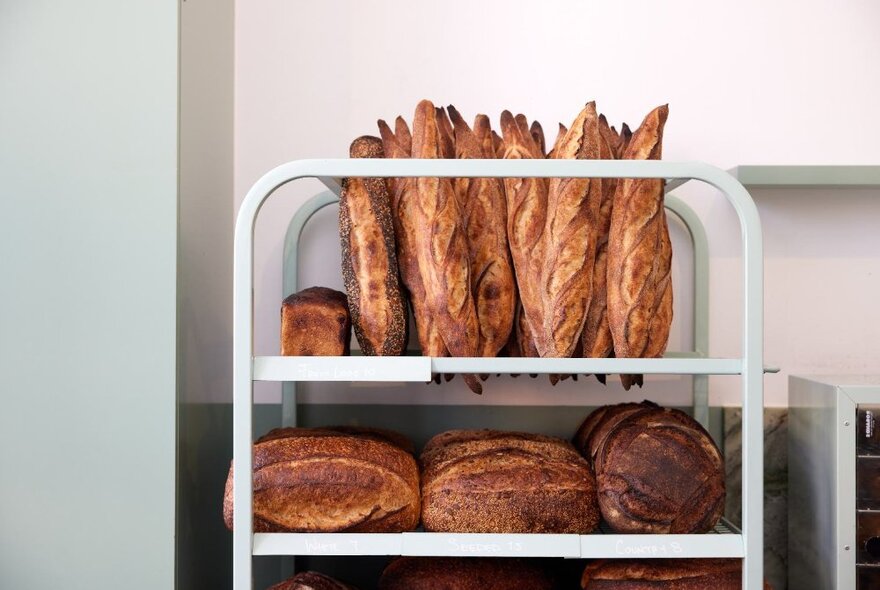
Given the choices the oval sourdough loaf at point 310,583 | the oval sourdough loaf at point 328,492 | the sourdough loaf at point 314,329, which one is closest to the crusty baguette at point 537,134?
the sourdough loaf at point 314,329

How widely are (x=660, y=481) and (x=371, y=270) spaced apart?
587 millimetres

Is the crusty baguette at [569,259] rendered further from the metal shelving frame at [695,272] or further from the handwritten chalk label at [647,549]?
the metal shelving frame at [695,272]

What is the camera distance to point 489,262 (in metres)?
1.48

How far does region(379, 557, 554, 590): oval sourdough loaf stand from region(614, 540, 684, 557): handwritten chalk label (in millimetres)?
279

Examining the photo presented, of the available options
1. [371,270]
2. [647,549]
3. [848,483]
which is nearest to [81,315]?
[371,270]

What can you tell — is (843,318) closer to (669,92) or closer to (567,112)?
(669,92)

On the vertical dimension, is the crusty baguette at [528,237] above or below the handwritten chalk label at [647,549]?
above

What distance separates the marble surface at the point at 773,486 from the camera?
187cm

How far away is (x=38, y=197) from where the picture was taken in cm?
146

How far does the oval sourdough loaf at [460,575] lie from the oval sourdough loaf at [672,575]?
0.14 m

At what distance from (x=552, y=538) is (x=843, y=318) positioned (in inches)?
40.2

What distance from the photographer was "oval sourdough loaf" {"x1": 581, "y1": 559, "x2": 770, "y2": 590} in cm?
139

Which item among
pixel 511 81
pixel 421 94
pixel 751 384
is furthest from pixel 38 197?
pixel 751 384

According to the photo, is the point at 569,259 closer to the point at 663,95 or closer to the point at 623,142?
the point at 623,142
